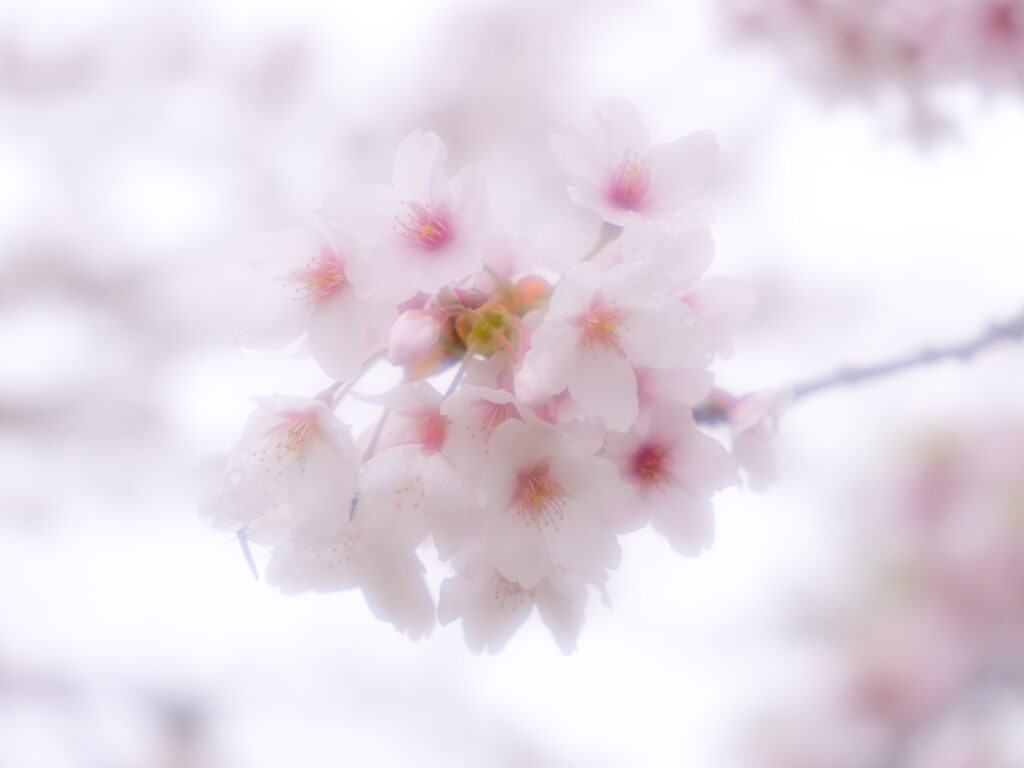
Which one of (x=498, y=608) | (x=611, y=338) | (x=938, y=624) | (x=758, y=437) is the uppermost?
(x=938, y=624)

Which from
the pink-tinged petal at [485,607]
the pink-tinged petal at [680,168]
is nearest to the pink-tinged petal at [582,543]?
the pink-tinged petal at [485,607]

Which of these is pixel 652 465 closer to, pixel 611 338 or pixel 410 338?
pixel 611 338

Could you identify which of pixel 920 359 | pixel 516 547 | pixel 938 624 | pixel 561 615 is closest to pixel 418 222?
pixel 516 547

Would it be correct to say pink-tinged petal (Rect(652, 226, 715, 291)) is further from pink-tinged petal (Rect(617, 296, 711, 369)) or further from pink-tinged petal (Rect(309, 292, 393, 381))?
pink-tinged petal (Rect(309, 292, 393, 381))

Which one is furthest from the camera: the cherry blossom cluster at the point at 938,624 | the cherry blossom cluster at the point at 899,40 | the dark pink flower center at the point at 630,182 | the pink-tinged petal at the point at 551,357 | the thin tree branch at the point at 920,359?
the cherry blossom cluster at the point at 938,624

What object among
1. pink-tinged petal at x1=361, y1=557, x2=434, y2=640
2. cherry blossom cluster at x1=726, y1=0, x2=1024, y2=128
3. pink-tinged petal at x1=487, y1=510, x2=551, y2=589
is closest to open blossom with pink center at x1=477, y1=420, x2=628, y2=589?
pink-tinged petal at x1=487, y1=510, x2=551, y2=589

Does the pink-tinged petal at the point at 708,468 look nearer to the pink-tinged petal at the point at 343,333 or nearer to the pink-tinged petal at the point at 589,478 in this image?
the pink-tinged petal at the point at 589,478

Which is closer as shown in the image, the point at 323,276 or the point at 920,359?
the point at 323,276
